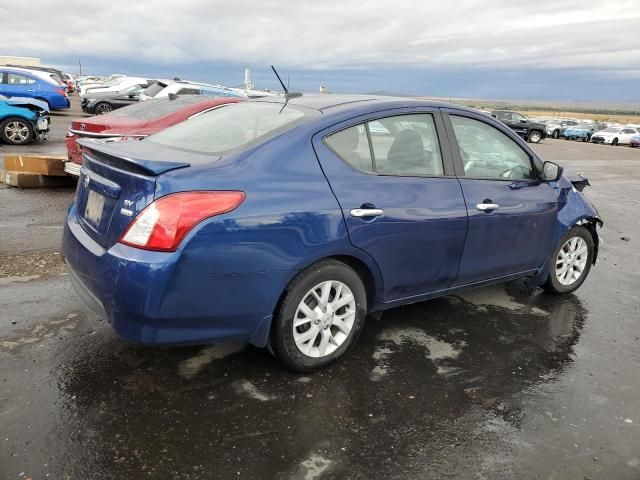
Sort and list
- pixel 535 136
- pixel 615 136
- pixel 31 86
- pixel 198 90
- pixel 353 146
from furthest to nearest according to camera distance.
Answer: pixel 615 136 < pixel 535 136 < pixel 31 86 < pixel 198 90 < pixel 353 146

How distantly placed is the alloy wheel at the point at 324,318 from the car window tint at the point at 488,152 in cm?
137

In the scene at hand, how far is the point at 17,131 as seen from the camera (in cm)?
1308

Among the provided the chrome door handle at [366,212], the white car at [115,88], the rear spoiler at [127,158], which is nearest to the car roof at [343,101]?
the chrome door handle at [366,212]

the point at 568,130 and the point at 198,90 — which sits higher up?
the point at 198,90

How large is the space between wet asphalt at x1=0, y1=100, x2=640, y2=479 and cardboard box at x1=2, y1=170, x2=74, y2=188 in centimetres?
447

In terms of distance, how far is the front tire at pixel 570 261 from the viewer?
16.1ft

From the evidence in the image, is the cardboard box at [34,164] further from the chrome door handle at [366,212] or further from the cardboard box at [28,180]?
the chrome door handle at [366,212]

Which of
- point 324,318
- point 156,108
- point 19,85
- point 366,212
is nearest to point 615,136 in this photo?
A: point 19,85

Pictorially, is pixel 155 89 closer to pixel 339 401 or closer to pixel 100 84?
pixel 100 84

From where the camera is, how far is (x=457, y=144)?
3.97 meters

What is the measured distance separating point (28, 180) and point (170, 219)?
7.00m

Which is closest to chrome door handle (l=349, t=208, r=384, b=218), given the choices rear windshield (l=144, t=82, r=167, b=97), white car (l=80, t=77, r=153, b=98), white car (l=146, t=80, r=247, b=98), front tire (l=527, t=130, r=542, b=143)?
white car (l=146, t=80, r=247, b=98)

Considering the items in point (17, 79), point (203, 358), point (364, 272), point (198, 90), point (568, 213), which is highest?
point (198, 90)

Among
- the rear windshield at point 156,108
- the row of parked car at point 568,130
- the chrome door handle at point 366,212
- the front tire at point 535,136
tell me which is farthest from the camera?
the front tire at point 535,136
